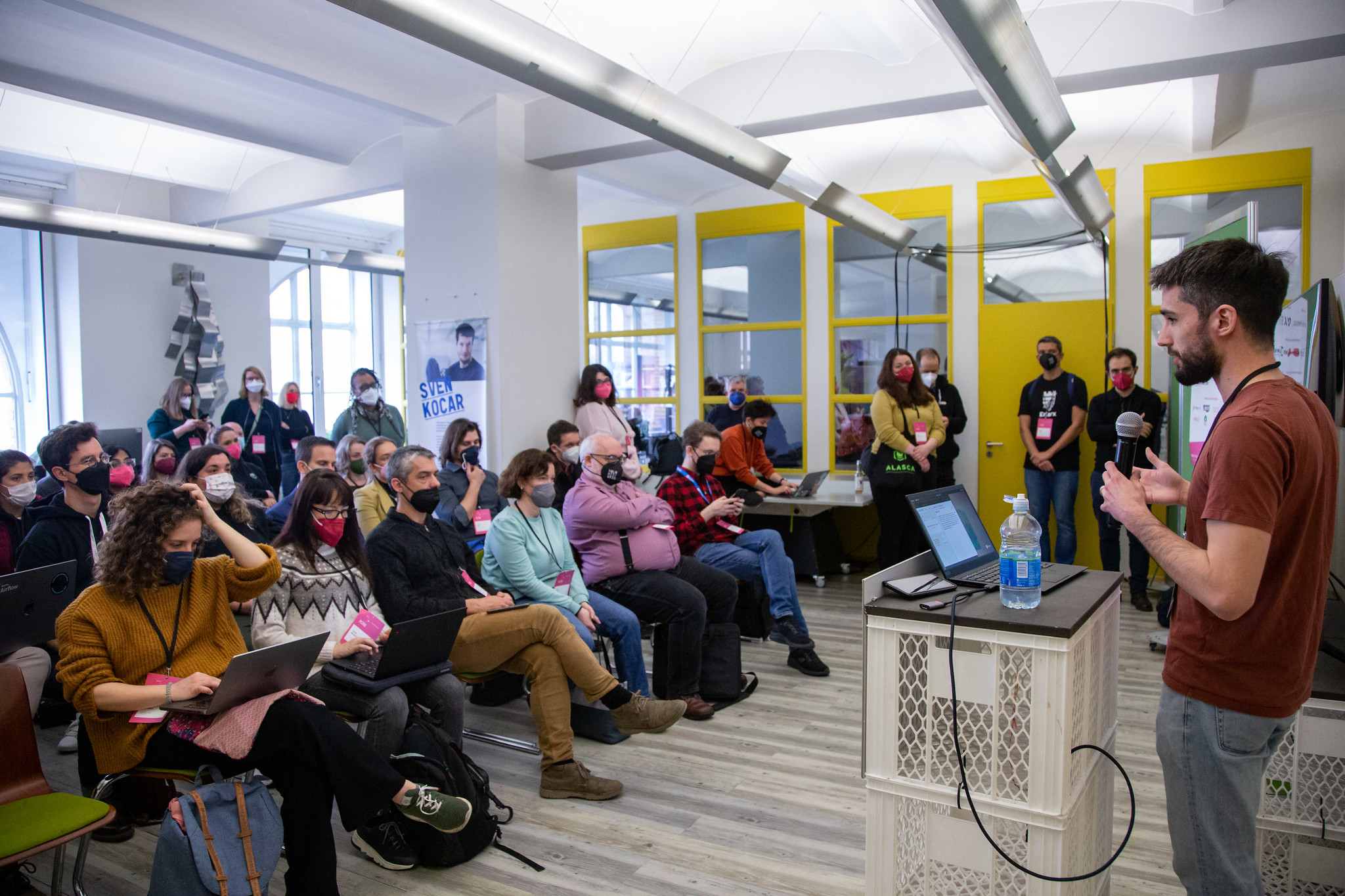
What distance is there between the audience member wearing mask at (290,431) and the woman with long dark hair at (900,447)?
14.8 ft

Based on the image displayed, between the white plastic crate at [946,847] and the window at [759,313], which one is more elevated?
the window at [759,313]

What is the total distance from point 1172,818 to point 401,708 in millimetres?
2152

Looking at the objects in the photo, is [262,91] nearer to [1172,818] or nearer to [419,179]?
[419,179]

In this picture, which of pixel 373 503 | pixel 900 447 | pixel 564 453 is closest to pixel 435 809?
pixel 373 503

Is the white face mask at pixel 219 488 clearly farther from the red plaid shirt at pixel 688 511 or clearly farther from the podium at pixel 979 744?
the podium at pixel 979 744

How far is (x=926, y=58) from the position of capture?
4.71 metres

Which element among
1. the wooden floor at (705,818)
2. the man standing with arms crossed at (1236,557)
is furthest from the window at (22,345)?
the man standing with arms crossed at (1236,557)

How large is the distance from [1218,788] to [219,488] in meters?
3.44

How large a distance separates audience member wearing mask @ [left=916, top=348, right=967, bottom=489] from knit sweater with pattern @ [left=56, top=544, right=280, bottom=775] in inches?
208

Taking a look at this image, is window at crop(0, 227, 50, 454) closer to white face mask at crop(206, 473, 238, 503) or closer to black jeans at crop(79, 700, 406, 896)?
white face mask at crop(206, 473, 238, 503)

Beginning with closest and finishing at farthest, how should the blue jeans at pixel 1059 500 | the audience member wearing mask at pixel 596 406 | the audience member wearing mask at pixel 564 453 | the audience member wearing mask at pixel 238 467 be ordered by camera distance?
the audience member wearing mask at pixel 564 453, the audience member wearing mask at pixel 238 467, the audience member wearing mask at pixel 596 406, the blue jeans at pixel 1059 500

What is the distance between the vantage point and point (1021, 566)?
1901 millimetres

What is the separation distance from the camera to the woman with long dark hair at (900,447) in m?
6.10

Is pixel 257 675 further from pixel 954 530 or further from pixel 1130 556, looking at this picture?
pixel 1130 556
